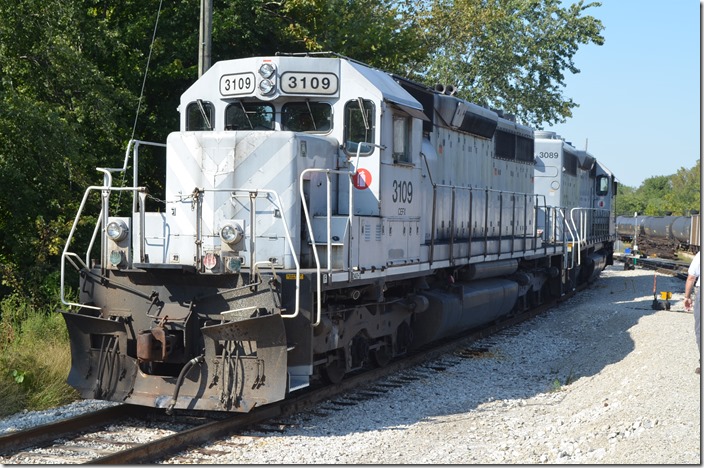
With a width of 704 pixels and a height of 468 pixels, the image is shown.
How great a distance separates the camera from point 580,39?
3475 cm

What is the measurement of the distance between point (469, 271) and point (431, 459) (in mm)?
6217

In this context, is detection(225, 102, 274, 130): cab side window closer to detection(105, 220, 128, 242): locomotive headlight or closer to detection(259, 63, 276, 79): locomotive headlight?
detection(259, 63, 276, 79): locomotive headlight

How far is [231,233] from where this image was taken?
7.64 meters

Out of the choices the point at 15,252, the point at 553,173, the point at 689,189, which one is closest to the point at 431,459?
the point at 15,252

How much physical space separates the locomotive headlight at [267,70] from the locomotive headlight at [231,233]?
1953 mm

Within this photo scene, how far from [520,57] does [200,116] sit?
26673 millimetres

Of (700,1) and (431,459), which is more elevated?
(700,1)

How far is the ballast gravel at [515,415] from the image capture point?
6.71 meters

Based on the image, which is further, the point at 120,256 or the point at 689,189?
the point at 689,189

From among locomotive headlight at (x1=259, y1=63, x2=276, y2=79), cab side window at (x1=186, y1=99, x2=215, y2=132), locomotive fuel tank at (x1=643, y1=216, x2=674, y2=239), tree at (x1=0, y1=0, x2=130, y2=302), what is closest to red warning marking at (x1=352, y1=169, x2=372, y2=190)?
locomotive headlight at (x1=259, y1=63, x2=276, y2=79)

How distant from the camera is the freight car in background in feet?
136

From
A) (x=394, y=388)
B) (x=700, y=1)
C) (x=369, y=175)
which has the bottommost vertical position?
(x=394, y=388)

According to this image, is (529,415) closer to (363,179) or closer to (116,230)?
(363,179)

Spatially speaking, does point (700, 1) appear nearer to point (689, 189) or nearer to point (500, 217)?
point (500, 217)
